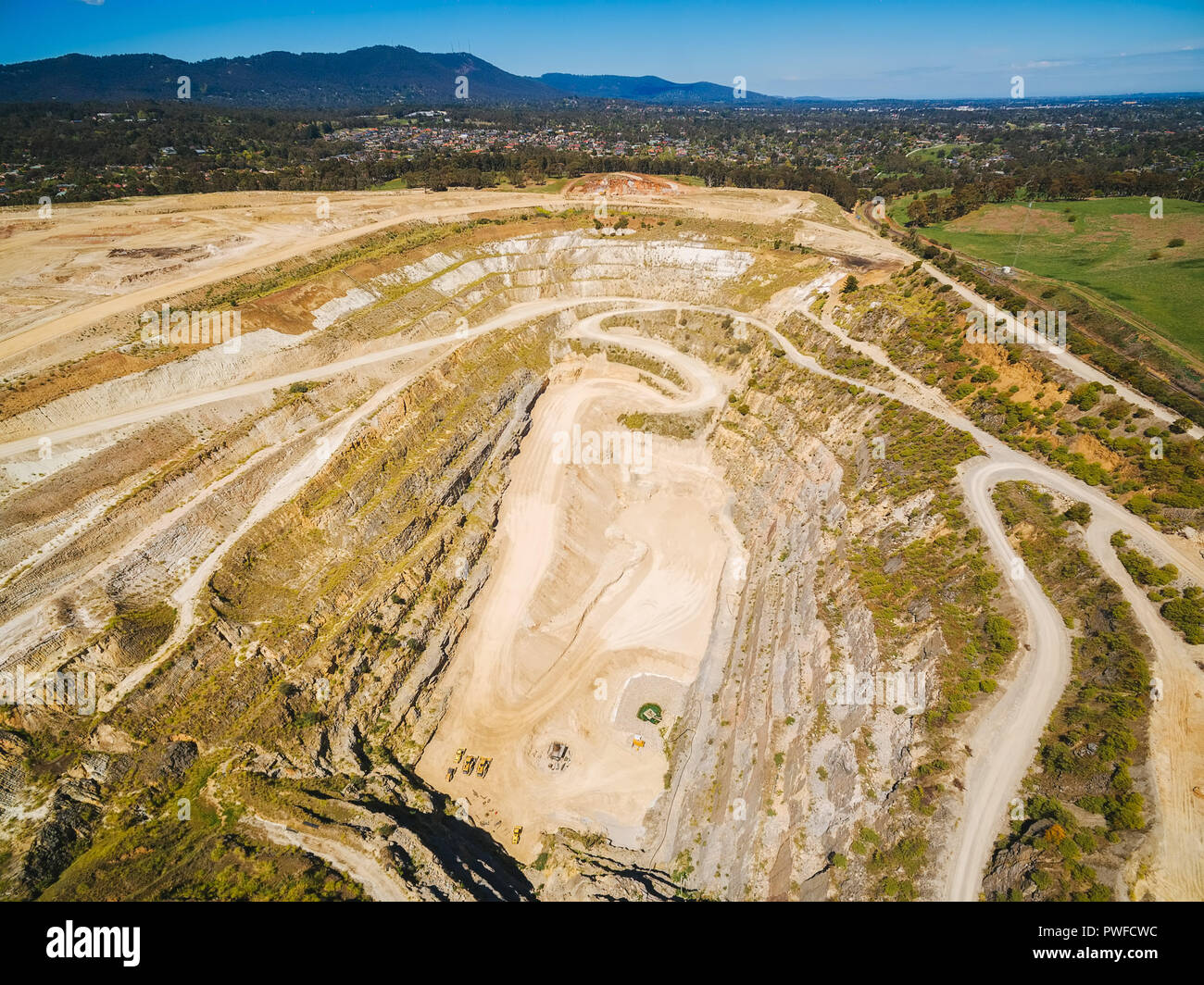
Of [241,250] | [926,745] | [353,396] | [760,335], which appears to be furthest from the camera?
[241,250]

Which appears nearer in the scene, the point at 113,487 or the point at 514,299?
the point at 113,487

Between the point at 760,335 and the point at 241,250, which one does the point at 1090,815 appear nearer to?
the point at 760,335

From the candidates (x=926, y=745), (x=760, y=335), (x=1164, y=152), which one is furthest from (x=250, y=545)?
(x=1164, y=152)

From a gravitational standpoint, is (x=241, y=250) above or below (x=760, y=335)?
above

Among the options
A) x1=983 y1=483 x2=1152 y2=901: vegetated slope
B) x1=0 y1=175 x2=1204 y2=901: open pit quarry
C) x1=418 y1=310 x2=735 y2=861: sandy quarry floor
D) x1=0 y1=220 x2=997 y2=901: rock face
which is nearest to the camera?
x1=983 y1=483 x2=1152 y2=901: vegetated slope

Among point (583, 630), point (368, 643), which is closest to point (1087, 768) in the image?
point (583, 630)

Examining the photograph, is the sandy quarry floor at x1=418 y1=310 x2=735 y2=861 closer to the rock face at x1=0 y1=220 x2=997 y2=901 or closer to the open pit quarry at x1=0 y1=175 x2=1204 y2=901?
the open pit quarry at x1=0 y1=175 x2=1204 y2=901

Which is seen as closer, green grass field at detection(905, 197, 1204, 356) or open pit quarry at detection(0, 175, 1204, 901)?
open pit quarry at detection(0, 175, 1204, 901)

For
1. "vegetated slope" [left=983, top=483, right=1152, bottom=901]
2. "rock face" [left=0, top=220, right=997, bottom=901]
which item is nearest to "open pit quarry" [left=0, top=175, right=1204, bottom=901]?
"rock face" [left=0, top=220, right=997, bottom=901]
